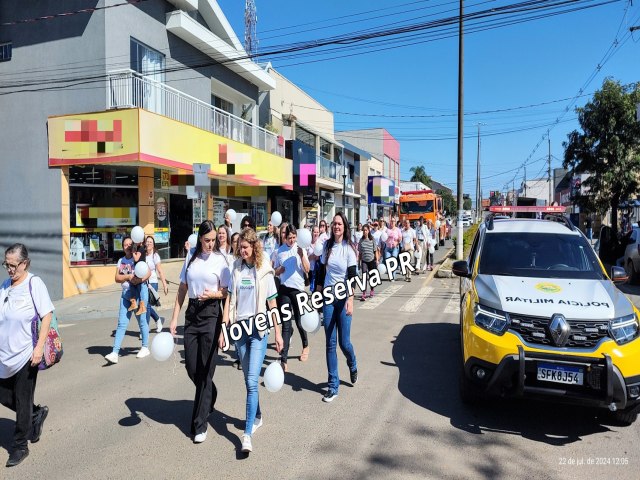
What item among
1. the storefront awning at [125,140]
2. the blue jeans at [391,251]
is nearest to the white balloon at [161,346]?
the storefront awning at [125,140]

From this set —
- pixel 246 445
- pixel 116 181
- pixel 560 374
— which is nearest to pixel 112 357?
Result: pixel 246 445

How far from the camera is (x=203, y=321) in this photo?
13.4 ft

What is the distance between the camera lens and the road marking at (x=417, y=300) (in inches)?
391

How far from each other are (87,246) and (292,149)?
12.2 meters

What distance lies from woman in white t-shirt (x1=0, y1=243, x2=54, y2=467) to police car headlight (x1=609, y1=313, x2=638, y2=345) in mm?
4759

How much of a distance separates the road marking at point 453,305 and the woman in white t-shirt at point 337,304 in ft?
15.7

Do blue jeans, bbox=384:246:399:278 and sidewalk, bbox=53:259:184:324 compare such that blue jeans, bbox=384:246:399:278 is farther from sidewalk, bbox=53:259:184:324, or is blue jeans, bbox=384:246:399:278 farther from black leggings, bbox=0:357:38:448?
black leggings, bbox=0:357:38:448

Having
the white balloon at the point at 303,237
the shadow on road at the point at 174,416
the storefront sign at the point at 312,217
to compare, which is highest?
the storefront sign at the point at 312,217

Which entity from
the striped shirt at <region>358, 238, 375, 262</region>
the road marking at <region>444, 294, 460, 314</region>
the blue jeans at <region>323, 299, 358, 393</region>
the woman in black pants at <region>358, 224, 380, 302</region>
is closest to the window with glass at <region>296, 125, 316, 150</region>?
the woman in black pants at <region>358, 224, 380, 302</region>

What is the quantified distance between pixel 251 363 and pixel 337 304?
52.5 inches

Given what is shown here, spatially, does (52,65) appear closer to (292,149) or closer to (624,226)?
(292,149)

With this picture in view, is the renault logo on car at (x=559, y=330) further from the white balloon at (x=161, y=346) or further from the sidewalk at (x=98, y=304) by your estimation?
the sidewalk at (x=98, y=304)

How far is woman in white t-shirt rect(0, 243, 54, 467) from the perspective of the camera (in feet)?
12.0

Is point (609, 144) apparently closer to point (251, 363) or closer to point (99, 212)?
point (99, 212)
